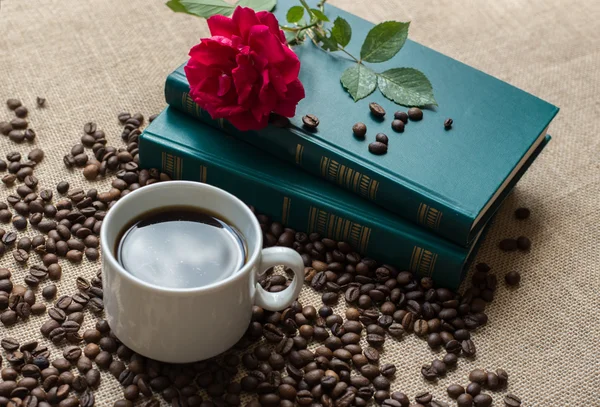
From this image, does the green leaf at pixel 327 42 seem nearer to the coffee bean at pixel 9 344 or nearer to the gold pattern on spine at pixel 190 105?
the gold pattern on spine at pixel 190 105

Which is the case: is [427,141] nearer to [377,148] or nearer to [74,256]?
[377,148]

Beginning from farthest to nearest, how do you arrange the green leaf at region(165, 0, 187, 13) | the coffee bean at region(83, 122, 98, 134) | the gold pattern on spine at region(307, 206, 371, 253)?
1. the coffee bean at region(83, 122, 98, 134)
2. the green leaf at region(165, 0, 187, 13)
3. the gold pattern on spine at region(307, 206, 371, 253)

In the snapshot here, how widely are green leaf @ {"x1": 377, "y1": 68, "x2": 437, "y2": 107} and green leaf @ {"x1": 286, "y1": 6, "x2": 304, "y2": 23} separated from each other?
0.20 meters

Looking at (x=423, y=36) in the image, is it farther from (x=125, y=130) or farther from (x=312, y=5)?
(x=125, y=130)

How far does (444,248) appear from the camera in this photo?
1349mm

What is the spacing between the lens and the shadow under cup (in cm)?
107

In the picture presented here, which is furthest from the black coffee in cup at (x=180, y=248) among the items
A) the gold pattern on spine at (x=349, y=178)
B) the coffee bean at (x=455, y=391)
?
the coffee bean at (x=455, y=391)

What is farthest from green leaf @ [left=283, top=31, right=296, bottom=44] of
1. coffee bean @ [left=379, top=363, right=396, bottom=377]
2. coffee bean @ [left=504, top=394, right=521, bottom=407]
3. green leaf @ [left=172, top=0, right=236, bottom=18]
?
coffee bean @ [left=504, top=394, right=521, bottom=407]

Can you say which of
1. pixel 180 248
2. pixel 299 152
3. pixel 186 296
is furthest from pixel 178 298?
→ pixel 299 152

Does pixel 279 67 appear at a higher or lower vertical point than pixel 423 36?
higher

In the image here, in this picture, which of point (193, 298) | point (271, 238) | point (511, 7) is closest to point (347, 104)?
point (271, 238)

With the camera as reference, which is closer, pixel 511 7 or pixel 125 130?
pixel 125 130

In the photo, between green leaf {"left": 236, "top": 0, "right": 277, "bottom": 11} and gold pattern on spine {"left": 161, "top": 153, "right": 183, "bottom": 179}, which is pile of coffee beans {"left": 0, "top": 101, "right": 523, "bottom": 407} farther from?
green leaf {"left": 236, "top": 0, "right": 277, "bottom": 11}

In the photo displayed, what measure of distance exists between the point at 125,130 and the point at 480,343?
0.84 metres
